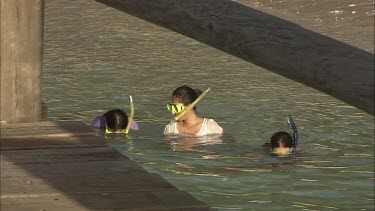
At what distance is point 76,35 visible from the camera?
2191 cm

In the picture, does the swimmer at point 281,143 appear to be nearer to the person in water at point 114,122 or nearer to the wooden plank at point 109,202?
the person in water at point 114,122

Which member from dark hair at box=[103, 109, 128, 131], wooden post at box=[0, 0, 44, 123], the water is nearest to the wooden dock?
wooden post at box=[0, 0, 44, 123]

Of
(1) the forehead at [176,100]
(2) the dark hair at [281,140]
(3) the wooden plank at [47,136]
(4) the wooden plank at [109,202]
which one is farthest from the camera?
(1) the forehead at [176,100]

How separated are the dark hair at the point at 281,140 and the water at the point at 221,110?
0.57 ft

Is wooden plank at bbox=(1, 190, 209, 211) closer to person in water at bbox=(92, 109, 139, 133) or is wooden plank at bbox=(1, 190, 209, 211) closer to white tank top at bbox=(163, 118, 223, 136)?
white tank top at bbox=(163, 118, 223, 136)

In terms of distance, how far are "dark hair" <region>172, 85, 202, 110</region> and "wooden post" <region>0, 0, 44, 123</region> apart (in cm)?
618

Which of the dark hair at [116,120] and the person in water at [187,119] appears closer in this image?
the person in water at [187,119]

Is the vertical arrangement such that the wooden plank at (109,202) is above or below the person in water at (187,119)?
below

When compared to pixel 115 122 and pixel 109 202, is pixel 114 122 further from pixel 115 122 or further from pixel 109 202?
pixel 109 202

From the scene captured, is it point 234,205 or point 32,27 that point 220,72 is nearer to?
point 234,205

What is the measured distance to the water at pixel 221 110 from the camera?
1139 centimetres

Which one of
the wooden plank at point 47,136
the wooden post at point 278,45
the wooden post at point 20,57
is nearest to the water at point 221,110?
the wooden plank at point 47,136

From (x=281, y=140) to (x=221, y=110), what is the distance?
2815mm

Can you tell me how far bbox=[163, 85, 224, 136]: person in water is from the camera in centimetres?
1349
